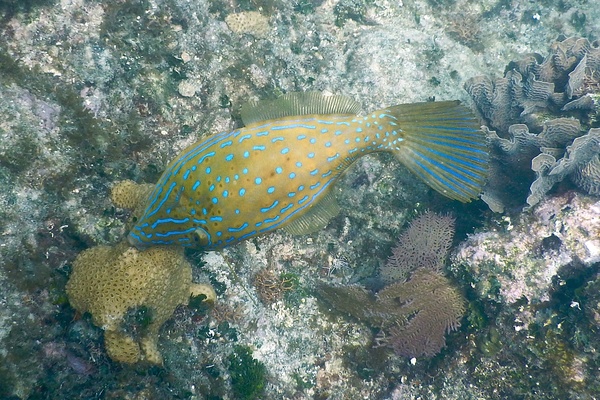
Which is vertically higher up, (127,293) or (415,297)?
(127,293)

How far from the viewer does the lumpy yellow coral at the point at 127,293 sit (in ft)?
13.1

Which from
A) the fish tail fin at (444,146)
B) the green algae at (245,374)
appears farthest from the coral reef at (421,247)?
the green algae at (245,374)

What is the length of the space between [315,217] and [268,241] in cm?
167

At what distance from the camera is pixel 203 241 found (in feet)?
13.2

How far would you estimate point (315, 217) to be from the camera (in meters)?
4.54

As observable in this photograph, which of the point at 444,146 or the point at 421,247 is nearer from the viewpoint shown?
the point at 444,146

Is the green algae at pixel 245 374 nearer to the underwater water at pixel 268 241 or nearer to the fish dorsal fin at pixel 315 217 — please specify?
the underwater water at pixel 268 241

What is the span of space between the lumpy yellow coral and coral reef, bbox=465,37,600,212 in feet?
15.2

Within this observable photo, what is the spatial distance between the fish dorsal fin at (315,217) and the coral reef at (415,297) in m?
1.63

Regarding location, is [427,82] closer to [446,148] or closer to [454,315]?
[446,148]

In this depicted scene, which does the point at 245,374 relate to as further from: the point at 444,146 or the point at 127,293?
the point at 444,146

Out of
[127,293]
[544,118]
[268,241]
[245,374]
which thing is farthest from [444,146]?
[127,293]

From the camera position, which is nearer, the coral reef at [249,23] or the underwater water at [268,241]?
the underwater water at [268,241]

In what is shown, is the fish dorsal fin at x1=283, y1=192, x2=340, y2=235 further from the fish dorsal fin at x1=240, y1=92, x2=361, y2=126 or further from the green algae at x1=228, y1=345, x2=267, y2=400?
the green algae at x1=228, y1=345, x2=267, y2=400
